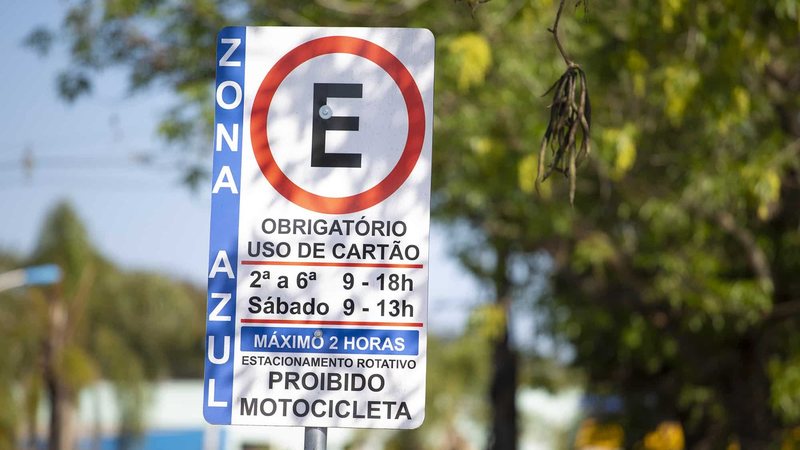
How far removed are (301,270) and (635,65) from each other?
5.05 meters

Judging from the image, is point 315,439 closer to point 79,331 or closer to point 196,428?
point 79,331

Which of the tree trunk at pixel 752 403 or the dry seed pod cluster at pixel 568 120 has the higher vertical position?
the dry seed pod cluster at pixel 568 120

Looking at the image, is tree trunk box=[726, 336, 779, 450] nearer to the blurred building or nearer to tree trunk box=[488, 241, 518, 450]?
the blurred building

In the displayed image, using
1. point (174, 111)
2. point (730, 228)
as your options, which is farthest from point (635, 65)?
point (174, 111)

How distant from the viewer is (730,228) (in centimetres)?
1347

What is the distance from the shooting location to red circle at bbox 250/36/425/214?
2.93 meters

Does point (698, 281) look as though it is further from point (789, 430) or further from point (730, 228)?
point (789, 430)

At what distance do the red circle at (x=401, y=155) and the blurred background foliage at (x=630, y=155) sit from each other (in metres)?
3.75

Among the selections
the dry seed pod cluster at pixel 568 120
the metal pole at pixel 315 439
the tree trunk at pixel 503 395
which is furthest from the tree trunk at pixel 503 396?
the metal pole at pixel 315 439

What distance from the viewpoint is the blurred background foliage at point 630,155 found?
344 inches

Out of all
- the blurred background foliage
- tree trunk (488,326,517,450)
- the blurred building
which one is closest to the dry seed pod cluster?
the blurred background foliage

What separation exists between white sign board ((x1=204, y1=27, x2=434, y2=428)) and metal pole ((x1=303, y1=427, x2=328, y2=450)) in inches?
0.8

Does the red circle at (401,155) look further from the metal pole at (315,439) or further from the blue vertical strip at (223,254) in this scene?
the metal pole at (315,439)

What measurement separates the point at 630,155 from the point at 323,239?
7.88m
